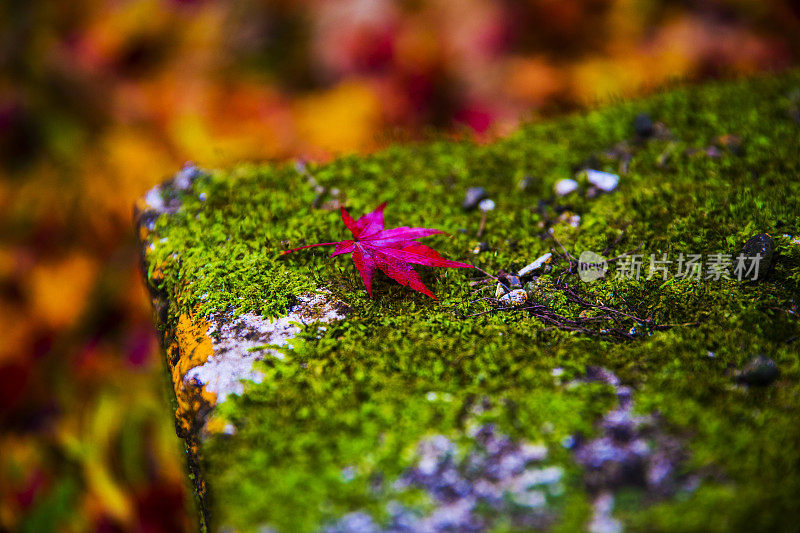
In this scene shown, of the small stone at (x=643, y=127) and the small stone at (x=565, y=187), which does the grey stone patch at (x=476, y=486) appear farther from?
the small stone at (x=643, y=127)

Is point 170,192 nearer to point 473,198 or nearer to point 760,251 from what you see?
point 473,198

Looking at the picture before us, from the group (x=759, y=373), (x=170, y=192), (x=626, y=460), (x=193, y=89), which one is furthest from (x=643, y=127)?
(x=193, y=89)

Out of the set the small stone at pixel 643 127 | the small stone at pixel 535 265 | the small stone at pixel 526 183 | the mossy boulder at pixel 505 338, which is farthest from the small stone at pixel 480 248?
the small stone at pixel 643 127

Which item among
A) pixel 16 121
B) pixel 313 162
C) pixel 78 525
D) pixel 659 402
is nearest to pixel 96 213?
pixel 16 121

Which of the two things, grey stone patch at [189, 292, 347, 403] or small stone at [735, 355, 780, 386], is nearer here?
small stone at [735, 355, 780, 386]

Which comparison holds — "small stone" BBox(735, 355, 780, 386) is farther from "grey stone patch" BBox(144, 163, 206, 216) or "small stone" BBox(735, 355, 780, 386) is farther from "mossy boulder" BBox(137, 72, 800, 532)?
"grey stone patch" BBox(144, 163, 206, 216)

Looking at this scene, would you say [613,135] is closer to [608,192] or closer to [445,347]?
[608,192]

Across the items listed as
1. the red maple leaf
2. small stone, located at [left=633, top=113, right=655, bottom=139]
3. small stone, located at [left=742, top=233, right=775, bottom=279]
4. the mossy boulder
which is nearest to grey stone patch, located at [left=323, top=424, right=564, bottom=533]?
the mossy boulder
